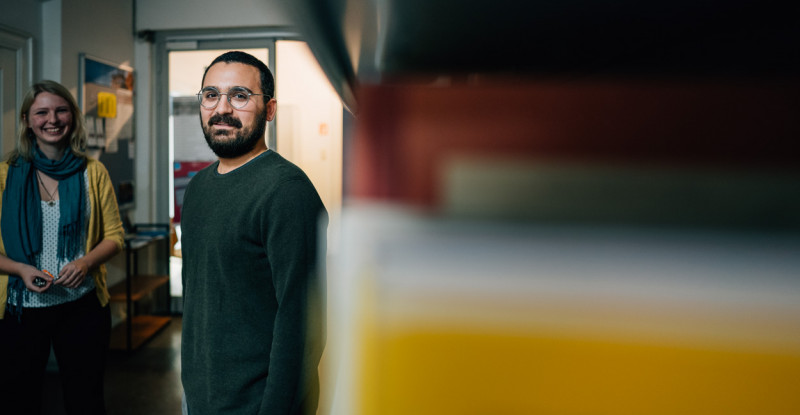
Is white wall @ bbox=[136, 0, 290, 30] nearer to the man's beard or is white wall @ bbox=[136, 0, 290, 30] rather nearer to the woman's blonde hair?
the woman's blonde hair

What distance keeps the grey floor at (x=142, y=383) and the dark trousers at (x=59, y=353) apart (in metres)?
0.82

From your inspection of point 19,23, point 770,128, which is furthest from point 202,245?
point 19,23

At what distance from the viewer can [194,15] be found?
13.3 feet

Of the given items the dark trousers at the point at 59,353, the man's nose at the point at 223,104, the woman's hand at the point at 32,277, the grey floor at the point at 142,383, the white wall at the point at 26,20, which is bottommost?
the grey floor at the point at 142,383

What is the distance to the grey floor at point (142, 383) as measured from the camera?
2.65 metres

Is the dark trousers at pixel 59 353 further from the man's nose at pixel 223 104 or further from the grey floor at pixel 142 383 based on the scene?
the man's nose at pixel 223 104

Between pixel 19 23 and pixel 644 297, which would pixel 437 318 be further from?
pixel 19 23

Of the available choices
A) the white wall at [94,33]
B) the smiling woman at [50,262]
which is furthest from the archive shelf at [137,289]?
the smiling woman at [50,262]

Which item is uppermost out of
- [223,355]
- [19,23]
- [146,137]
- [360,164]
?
[19,23]

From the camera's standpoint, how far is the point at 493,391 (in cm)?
23

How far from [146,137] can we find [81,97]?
78 centimetres

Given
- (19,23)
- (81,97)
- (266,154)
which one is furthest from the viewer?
(81,97)

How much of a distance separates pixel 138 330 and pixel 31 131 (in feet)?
7.58

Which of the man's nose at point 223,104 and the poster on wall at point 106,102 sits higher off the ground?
the poster on wall at point 106,102
